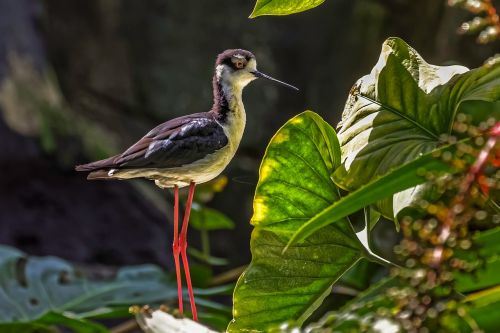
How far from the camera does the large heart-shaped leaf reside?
0.76 metres

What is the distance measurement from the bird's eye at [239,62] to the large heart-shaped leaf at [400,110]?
100 millimetres

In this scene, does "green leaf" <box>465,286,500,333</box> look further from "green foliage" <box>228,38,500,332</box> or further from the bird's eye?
the bird's eye

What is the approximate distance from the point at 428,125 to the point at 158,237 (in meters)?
2.55

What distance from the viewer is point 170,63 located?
3605 millimetres

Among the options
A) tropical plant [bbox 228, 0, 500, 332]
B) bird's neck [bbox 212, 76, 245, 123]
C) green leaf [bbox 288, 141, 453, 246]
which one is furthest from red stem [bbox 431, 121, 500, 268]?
bird's neck [bbox 212, 76, 245, 123]

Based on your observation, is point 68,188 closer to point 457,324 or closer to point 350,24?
point 350,24

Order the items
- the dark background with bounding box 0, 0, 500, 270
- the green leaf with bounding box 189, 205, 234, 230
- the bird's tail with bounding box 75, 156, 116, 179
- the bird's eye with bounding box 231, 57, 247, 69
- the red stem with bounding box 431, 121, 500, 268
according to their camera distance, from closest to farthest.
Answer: the red stem with bounding box 431, 121, 500, 268
the bird's tail with bounding box 75, 156, 116, 179
the bird's eye with bounding box 231, 57, 247, 69
the green leaf with bounding box 189, 205, 234, 230
the dark background with bounding box 0, 0, 500, 270

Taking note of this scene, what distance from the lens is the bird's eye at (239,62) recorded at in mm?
863

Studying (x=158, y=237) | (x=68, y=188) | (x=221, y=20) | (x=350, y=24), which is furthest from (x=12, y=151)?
(x=350, y=24)

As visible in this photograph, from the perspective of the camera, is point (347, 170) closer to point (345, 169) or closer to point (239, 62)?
point (345, 169)

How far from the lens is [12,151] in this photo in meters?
3.16

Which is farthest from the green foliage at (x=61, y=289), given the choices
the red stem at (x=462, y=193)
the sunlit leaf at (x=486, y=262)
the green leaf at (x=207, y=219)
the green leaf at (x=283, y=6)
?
the red stem at (x=462, y=193)

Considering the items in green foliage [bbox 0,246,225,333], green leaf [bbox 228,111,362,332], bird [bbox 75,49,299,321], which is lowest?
green foliage [bbox 0,246,225,333]

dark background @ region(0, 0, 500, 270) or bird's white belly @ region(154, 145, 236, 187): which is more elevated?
bird's white belly @ region(154, 145, 236, 187)
